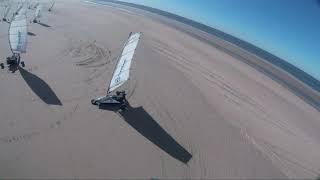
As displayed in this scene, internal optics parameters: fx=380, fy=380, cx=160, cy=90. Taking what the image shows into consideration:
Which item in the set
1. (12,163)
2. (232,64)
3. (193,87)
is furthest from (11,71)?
(232,64)

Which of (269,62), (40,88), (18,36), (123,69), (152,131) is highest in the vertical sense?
(269,62)

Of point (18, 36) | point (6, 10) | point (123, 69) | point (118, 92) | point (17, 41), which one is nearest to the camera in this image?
point (118, 92)

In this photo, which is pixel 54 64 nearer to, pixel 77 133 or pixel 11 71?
pixel 11 71

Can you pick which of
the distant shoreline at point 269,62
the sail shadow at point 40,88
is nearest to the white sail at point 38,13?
the distant shoreline at point 269,62

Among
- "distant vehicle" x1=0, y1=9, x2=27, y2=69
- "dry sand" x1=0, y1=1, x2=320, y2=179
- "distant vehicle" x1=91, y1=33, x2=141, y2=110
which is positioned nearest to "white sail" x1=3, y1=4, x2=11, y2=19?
"dry sand" x1=0, y1=1, x2=320, y2=179

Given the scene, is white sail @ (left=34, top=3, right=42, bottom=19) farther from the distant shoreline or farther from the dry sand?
the distant shoreline

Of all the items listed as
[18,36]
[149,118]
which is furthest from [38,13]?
[149,118]

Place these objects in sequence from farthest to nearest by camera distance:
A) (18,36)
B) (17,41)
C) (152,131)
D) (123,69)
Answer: (18,36)
(17,41)
(123,69)
(152,131)

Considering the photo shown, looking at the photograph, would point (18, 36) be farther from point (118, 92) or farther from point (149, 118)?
point (149, 118)

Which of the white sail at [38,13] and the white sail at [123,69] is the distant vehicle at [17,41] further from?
the white sail at [38,13]
